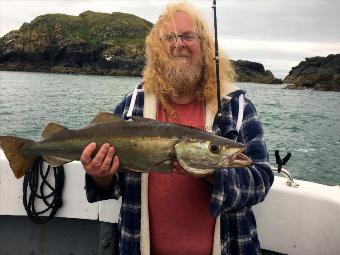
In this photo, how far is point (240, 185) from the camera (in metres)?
3.43

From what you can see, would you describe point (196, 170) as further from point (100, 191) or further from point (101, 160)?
point (100, 191)

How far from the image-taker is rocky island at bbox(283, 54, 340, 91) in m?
120

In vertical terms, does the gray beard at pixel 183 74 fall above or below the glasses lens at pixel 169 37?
below

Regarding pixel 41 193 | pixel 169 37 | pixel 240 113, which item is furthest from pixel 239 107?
pixel 41 193

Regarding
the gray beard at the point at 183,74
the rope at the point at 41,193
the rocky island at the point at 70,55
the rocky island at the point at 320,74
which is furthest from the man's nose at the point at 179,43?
the rocky island at the point at 70,55

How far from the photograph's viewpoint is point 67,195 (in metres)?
5.04

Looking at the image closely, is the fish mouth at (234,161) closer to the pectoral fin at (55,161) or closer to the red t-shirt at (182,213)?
the red t-shirt at (182,213)

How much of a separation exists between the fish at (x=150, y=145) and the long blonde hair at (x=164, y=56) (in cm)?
69

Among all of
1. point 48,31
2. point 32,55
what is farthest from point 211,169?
point 48,31

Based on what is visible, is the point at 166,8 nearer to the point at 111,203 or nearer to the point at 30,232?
the point at 111,203

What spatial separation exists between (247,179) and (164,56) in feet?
4.67

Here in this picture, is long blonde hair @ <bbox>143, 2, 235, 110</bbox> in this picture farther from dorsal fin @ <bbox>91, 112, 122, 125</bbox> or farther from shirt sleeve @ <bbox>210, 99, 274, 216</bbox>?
dorsal fin @ <bbox>91, 112, 122, 125</bbox>

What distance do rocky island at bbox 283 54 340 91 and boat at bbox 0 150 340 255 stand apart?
122136 mm

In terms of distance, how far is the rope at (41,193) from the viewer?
4.95 m
